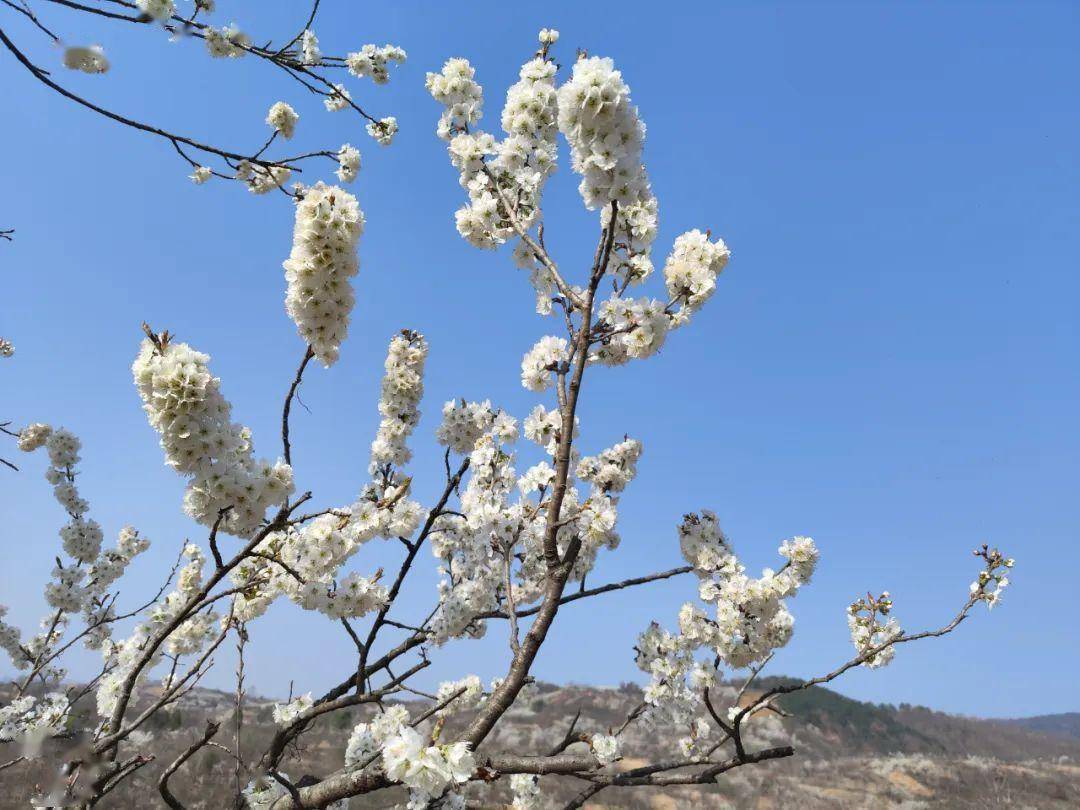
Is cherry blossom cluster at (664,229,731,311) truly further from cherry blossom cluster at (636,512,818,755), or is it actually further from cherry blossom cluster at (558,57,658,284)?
cherry blossom cluster at (636,512,818,755)

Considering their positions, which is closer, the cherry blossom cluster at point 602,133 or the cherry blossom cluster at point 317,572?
the cherry blossom cluster at point 602,133

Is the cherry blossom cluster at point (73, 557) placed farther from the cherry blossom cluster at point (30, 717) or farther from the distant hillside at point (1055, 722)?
the distant hillside at point (1055, 722)

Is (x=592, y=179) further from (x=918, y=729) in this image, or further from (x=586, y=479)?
(x=918, y=729)

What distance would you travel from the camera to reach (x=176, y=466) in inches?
100

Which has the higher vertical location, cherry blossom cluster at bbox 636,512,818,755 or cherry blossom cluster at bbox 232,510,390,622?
cherry blossom cluster at bbox 232,510,390,622

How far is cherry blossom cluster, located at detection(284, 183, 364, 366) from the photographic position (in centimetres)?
309

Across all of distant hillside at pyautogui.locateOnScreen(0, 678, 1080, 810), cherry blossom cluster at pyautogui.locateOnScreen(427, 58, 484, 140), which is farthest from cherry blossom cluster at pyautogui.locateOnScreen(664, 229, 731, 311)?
distant hillside at pyautogui.locateOnScreen(0, 678, 1080, 810)

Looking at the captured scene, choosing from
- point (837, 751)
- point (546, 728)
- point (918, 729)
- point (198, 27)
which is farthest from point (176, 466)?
point (918, 729)

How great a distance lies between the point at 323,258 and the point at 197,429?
1.09 meters

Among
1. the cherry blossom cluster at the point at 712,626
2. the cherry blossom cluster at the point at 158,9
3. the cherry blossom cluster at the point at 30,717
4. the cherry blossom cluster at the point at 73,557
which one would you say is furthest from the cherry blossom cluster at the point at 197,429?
the cherry blossom cluster at the point at 73,557

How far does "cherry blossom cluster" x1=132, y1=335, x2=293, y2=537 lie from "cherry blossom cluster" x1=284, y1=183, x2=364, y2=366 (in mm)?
725

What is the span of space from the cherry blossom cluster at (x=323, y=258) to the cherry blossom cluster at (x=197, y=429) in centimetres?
Answer: 73

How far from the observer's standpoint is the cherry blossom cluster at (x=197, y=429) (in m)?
2.47

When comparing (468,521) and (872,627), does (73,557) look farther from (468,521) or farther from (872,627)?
(872,627)
